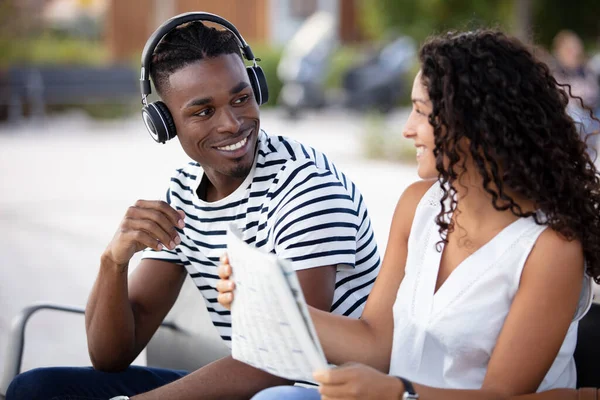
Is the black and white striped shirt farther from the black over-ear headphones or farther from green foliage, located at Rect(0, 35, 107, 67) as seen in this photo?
green foliage, located at Rect(0, 35, 107, 67)

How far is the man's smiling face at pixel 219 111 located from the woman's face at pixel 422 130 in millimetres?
609

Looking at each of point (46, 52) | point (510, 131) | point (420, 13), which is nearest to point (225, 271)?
point (510, 131)

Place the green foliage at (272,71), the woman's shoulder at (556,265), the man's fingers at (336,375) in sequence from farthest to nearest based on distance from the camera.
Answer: the green foliage at (272,71) < the woman's shoulder at (556,265) < the man's fingers at (336,375)

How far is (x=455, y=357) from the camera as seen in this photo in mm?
2027

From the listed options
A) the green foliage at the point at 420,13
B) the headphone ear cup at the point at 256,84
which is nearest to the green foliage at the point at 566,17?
the green foliage at the point at 420,13

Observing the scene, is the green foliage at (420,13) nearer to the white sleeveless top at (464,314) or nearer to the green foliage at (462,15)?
the green foliage at (462,15)

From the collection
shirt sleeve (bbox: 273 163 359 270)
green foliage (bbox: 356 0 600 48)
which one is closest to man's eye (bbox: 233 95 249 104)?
shirt sleeve (bbox: 273 163 359 270)

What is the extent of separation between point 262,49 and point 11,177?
911 centimetres

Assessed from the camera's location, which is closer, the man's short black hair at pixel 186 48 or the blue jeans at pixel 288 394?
→ the blue jeans at pixel 288 394

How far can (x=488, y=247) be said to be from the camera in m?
2.02

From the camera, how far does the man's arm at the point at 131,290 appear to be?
2451 millimetres

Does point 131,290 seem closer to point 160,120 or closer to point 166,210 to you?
point 166,210

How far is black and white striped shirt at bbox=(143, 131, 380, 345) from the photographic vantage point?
2369 mm

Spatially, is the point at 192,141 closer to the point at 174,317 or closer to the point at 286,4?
the point at 174,317
